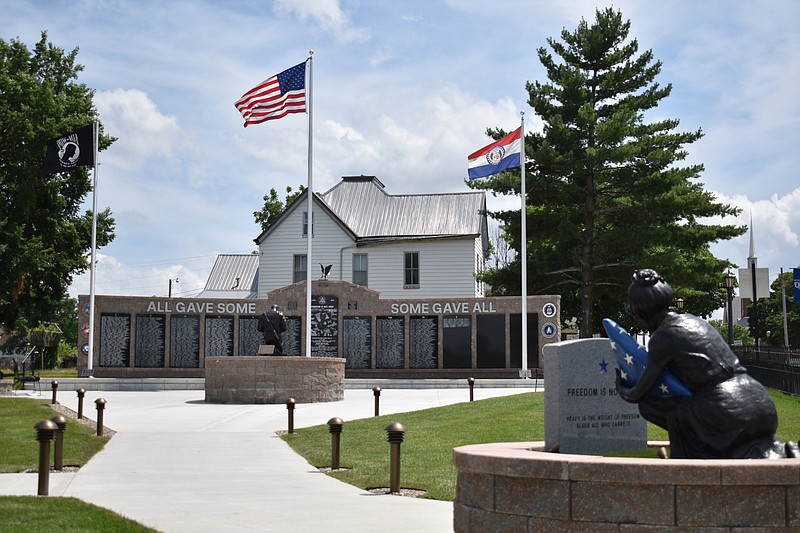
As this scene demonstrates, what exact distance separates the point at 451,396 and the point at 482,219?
21.5m

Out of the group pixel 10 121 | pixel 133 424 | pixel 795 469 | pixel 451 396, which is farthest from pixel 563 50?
pixel 795 469

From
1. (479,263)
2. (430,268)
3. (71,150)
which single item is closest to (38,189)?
(71,150)

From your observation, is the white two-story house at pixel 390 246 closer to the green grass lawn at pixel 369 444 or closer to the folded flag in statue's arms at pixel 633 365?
the green grass lawn at pixel 369 444

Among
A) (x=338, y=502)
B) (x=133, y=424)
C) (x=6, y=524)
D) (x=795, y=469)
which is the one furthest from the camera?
(x=133, y=424)

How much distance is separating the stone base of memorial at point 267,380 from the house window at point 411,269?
62.4 ft

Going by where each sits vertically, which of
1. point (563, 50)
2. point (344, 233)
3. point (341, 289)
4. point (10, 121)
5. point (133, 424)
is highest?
point (563, 50)

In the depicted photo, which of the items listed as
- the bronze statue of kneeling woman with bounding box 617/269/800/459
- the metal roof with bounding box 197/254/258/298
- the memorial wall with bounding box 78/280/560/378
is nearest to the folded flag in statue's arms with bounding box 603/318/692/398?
the bronze statue of kneeling woman with bounding box 617/269/800/459

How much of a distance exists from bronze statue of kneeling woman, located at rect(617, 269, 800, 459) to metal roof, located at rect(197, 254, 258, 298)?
43526mm

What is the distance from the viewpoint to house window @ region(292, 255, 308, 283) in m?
45.2

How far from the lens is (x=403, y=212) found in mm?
46750

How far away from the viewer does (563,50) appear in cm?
3997

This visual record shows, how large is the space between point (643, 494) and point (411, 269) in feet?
127

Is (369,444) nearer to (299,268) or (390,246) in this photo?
(390,246)

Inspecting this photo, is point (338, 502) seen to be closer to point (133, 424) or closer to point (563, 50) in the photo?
point (133, 424)
